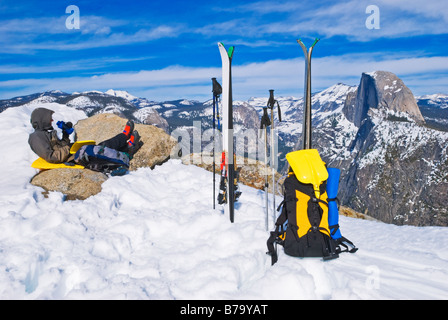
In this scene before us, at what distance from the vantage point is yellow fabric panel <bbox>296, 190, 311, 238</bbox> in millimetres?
5491

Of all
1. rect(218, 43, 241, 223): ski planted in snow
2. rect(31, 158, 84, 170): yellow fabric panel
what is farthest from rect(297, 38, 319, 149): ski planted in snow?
rect(31, 158, 84, 170): yellow fabric panel

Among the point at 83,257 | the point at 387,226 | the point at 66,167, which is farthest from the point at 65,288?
the point at 387,226

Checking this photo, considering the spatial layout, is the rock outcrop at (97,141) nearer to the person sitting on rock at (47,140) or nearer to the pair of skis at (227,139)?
the person sitting on rock at (47,140)

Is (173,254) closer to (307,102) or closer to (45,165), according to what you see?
(45,165)

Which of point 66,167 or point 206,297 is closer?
point 206,297

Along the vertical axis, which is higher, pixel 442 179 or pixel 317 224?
pixel 317 224

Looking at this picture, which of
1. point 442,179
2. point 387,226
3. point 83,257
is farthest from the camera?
point 442,179

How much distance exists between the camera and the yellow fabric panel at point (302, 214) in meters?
5.49

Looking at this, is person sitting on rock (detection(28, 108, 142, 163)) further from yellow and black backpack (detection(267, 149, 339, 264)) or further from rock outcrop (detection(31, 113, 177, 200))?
yellow and black backpack (detection(267, 149, 339, 264))

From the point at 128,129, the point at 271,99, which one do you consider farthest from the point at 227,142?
the point at 128,129

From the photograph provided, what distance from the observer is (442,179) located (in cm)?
19588

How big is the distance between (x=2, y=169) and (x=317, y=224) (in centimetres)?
956

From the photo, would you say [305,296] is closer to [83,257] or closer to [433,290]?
[433,290]

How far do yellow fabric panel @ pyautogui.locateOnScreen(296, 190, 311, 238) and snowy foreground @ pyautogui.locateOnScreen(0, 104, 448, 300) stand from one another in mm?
571
